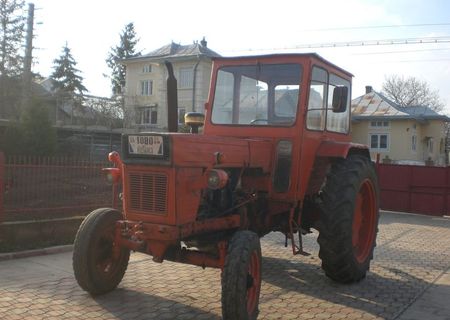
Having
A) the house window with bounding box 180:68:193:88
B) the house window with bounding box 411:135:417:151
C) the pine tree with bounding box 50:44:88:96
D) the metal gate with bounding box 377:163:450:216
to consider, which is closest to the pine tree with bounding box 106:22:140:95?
the pine tree with bounding box 50:44:88:96

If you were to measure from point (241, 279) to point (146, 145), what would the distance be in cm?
149

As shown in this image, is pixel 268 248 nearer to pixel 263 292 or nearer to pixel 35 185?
pixel 263 292

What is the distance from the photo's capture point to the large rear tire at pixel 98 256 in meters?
5.38

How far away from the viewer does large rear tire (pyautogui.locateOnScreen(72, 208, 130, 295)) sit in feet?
17.6

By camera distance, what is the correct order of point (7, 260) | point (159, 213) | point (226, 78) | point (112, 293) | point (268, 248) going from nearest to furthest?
point (159, 213), point (112, 293), point (226, 78), point (7, 260), point (268, 248)

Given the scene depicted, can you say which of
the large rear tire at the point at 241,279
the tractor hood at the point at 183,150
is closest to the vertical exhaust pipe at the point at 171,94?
the tractor hood at the point at 183,150

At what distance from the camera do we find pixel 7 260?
289 inches

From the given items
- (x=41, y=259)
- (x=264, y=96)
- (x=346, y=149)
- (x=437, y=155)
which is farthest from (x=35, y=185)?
(x=437, y=155)

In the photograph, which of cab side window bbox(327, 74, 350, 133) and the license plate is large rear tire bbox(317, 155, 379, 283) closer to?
cab side window bbox(327, 74, 350, 133)

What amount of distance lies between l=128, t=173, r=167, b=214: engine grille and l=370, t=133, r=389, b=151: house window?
3810 centimetres

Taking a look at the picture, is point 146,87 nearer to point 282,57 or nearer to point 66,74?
point 66,74

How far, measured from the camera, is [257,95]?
6500 mm

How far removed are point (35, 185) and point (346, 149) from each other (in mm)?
5275

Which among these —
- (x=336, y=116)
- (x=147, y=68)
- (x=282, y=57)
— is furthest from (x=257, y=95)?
(x=147, y=68)
